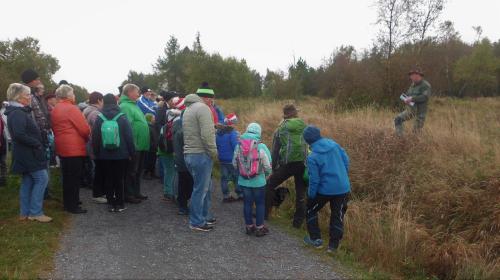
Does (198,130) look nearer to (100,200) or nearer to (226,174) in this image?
(226,174)

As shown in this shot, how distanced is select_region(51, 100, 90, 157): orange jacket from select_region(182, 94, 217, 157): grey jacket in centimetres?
177

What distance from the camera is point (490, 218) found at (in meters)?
5.96

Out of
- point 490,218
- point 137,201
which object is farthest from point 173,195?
point 490,218

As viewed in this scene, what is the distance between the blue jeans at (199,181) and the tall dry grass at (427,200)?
217cm

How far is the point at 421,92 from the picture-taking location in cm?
962

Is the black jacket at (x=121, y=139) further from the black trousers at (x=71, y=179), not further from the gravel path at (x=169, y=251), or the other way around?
the gravel path at (x=169, y=251)

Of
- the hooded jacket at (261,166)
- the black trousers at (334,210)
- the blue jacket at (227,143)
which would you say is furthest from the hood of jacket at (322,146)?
the blue jacket at (227,143)

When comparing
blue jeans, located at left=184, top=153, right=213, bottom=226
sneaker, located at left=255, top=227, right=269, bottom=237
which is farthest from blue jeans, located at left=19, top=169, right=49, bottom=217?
sneaker, located at left=255, top=227, right=269, bottom=237

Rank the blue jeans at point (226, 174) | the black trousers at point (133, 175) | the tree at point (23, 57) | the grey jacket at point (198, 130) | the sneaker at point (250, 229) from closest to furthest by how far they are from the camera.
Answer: the grey jacket at point (198, 130) < the sneaker at point (250, 229) < the black trousers at point (133, 175) < the blue jeans at point (226, 174) < the tree at point (23, 57)

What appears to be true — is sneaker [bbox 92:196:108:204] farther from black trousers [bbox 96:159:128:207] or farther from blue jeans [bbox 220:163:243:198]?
blue jeans [bbox 220:163:243:198]

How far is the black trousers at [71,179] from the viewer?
627 centimetres

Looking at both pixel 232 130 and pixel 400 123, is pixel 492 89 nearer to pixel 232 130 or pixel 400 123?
pixel 400 123

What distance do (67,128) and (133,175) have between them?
1462mm

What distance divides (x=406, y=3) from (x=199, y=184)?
1516 centimetres
